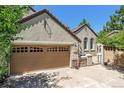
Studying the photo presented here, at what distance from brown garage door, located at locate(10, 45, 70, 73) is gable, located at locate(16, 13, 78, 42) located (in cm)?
72

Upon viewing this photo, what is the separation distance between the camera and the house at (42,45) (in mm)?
16703

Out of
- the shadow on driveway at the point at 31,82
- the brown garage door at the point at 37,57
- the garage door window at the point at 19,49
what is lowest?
the shadow on driveway at the point at 31,82

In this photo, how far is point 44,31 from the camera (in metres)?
18.0

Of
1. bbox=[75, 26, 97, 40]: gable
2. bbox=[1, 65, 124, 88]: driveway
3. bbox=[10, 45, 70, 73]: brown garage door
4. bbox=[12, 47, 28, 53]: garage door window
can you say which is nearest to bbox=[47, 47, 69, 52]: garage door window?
bbox=[10, 45, 70, 73]: brown garage door

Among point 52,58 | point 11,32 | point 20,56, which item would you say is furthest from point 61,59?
point 11,32

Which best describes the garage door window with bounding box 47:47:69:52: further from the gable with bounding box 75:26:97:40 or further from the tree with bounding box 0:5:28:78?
the gable with bounding box 75:26:97:40

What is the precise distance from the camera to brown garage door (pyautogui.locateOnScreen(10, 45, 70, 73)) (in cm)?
1662

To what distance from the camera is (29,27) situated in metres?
17.0

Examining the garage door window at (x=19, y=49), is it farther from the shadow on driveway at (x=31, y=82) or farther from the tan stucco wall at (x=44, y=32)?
the shadow on driveway at (x=31, y=82)

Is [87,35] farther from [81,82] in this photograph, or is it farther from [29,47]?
[81,82]

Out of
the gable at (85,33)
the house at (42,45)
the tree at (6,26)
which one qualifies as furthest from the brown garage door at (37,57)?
the gable at (85,33)

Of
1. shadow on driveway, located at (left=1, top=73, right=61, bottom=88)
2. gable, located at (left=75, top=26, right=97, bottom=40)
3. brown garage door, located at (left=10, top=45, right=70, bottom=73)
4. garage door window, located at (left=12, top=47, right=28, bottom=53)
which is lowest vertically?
shadow on driveway, located at (left=1, top=73, right=61, bottom=88)

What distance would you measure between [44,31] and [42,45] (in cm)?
115
